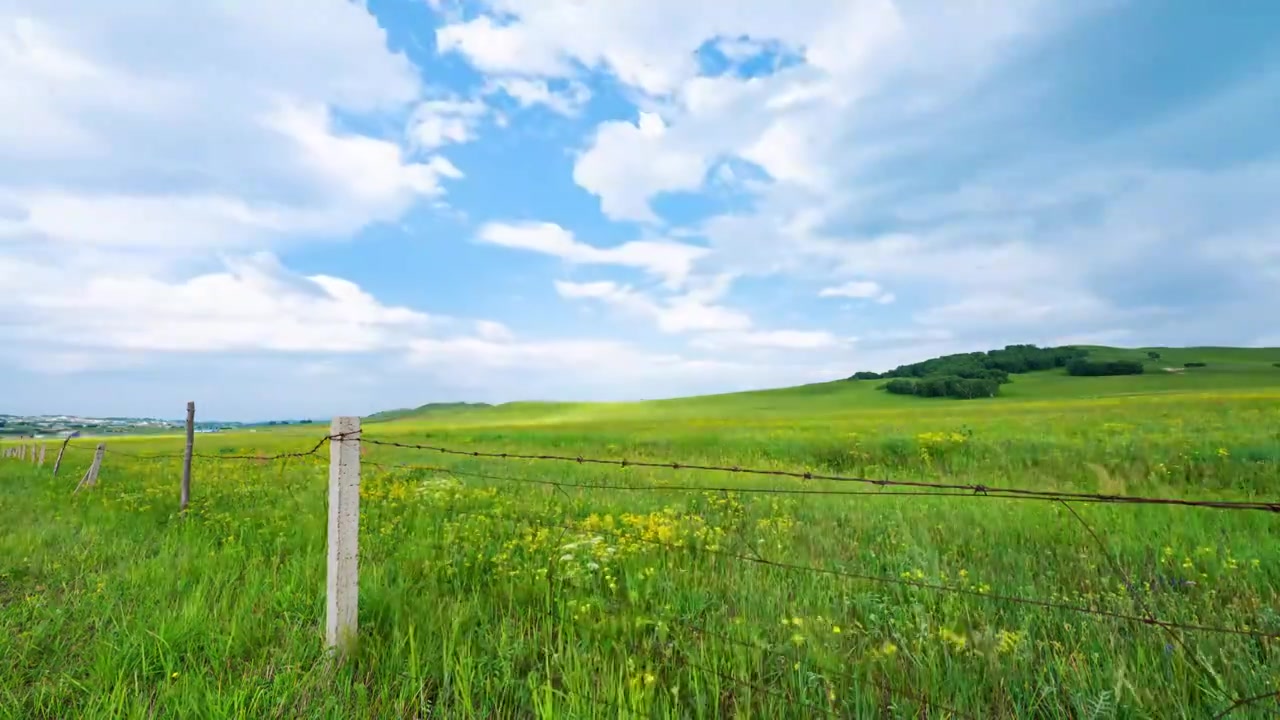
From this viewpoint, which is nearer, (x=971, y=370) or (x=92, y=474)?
(x=92, y=474)

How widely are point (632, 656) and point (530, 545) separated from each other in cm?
246

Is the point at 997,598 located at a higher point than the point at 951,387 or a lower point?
lower

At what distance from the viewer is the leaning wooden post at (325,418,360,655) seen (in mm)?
4066

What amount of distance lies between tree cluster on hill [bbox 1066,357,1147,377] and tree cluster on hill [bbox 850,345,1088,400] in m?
5.10

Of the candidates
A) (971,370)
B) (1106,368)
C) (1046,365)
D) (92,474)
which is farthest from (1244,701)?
(1046,365)

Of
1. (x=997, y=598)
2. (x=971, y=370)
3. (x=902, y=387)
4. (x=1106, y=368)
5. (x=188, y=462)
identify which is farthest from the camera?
(x=971, y=370)

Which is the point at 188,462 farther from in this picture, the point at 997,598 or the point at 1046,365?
the point at 1046,365

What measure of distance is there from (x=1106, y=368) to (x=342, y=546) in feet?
346

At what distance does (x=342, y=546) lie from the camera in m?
4.11

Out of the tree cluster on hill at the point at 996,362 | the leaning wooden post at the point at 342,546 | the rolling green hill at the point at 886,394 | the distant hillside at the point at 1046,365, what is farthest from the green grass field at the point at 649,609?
the tree cluster on hill at the point at 996,362

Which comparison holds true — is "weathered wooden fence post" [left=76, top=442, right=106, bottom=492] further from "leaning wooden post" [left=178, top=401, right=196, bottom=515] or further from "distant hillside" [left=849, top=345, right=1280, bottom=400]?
"distant hillside" [left=849, top=345, right=1280, bottom=400]

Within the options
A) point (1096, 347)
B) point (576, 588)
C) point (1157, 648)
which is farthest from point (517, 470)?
point (1096, 347)

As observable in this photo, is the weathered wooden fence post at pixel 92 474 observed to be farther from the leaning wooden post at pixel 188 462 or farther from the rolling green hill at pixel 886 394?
the rolling green hill at pixel 886 394

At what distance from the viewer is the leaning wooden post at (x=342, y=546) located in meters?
4.07
